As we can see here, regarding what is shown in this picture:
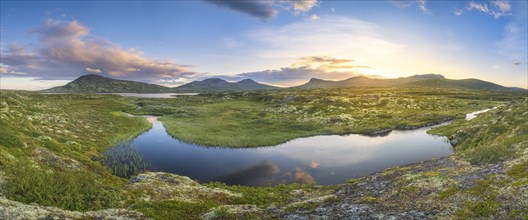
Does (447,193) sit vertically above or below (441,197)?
above

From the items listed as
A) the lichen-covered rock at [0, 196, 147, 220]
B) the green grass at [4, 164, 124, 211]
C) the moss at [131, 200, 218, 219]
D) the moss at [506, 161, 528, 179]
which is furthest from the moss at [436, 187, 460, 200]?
the green grass at [4, 164, 124, 211]

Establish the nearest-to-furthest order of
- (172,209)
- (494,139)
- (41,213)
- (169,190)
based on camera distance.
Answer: (41,213) < (172,209) < (169,190) < (494,139)

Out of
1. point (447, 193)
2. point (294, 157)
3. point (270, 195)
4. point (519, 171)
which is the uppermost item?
point (519, 171)

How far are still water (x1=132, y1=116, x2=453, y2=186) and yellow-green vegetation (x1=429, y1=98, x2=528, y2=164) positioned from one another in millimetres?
3865

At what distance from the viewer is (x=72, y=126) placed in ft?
203

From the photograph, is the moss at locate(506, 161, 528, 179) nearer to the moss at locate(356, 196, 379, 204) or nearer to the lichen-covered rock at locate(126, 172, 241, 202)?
the moss at locate(356, 196, 379, 204)

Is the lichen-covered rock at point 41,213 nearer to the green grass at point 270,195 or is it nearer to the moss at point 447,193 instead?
the green grass at point 270,195

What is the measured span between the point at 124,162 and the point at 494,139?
53.6m

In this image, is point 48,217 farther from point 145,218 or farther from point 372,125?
point 372,125

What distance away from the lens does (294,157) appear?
53625mm

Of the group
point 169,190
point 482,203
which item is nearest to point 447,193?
point 482,203

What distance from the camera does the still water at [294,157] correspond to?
142 feet

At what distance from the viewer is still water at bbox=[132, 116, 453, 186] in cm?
4316

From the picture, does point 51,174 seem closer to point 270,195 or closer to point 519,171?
point 270,195
